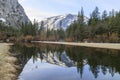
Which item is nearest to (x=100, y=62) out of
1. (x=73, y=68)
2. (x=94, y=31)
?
(x=73, y=68)

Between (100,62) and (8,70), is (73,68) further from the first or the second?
(8,70)

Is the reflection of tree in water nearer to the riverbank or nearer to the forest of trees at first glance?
the riverbank

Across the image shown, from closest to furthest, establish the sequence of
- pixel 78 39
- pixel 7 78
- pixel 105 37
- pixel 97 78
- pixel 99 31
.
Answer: pixel 7 78 → pixel 97 78 → pixel 105 37 → pixel 99 31 → pixel 78 39

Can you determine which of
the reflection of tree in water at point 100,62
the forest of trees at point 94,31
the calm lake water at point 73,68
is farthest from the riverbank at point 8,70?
the forest of trees at point 94,31

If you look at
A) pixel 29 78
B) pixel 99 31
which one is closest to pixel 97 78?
pixel 29 78

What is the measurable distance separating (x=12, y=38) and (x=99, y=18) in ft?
188

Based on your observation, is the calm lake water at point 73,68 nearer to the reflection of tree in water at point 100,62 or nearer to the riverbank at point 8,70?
the reflection of tree in water at point 100,62

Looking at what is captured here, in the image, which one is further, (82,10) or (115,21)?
(82,10)

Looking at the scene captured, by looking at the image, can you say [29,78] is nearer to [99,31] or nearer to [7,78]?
[7,78]

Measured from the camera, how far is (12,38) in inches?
6368

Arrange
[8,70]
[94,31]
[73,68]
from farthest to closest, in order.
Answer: [94,31]
[73,68]
[8,70]

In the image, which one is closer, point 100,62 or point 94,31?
point 100,62

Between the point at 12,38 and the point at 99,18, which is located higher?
the point at 99,18

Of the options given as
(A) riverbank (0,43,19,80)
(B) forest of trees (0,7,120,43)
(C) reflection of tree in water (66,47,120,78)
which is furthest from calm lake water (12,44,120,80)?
(B) forest of trees (0,7,120,43)
